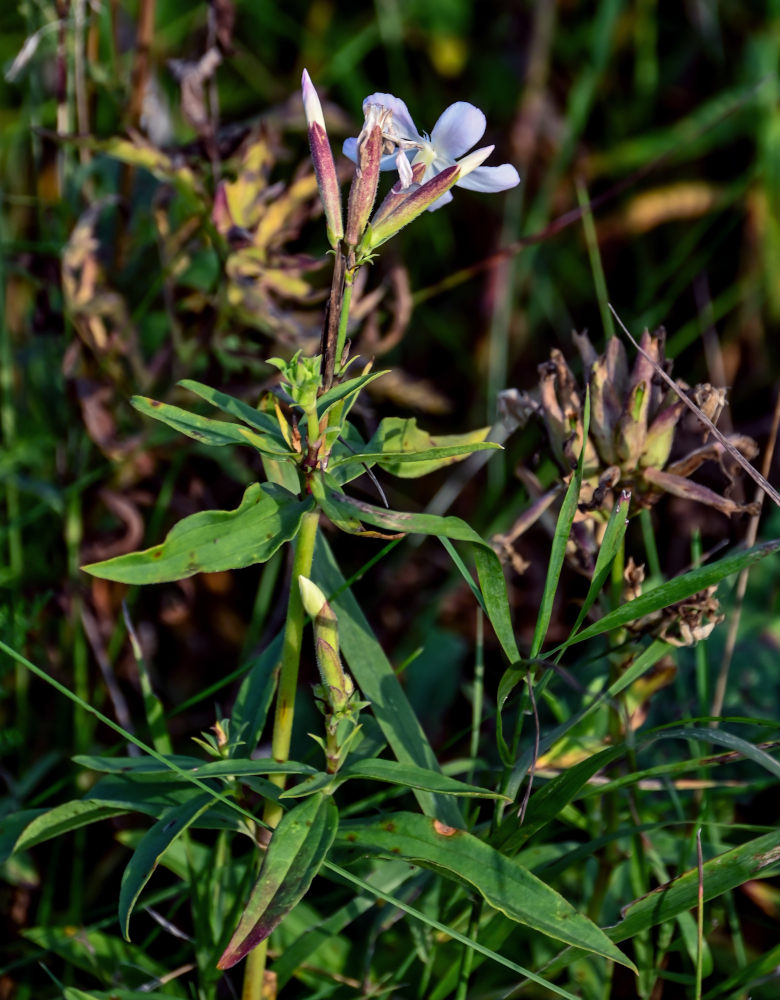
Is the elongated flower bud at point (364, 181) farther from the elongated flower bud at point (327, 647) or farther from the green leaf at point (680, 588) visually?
the green leaf at point (680, 588)

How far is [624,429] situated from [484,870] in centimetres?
60

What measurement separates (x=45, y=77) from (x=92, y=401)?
1.35m

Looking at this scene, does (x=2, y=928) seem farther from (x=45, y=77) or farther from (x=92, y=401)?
(x=45, y=77)

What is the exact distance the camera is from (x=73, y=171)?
2.13m

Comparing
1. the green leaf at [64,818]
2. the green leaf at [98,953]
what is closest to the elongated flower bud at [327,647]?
the green leaf at [64,818]

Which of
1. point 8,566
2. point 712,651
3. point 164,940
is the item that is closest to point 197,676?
point 8,566

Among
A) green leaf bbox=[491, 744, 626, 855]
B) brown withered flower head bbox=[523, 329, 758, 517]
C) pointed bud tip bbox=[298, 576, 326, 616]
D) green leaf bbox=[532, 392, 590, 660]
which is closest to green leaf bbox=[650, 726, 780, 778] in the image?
green leaf bbox=[491, 744, 626, 855]

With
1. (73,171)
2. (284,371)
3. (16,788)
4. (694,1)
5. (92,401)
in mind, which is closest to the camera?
(284,371)

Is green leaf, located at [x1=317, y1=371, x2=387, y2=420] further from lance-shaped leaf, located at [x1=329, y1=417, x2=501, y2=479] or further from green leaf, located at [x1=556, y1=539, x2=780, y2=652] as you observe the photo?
green leaf, located at [x1=556, y1=539, x2=780, y2=652]

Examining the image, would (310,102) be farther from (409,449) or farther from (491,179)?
(409,449)

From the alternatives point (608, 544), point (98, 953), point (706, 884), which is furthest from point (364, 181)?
point (98, 953)

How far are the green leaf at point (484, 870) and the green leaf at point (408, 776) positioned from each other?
0.05 meters

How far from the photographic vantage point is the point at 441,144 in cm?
120

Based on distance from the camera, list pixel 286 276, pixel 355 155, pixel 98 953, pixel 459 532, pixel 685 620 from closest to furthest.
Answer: pixel 459 532 → pixel 355 155 → pixel 685 620 → pixel 98 953 → pixel 286 276
